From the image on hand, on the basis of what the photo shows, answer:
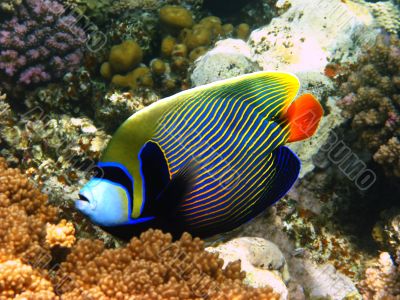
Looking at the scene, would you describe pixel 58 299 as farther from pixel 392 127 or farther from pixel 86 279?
pixel 392 127

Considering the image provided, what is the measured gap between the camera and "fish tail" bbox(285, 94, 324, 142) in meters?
1.92

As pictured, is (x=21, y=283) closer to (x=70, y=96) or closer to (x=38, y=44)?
(x=70, y=96)

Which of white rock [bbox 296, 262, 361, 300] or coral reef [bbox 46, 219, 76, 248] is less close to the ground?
coral reef [bbox 46, 219, 76, 248]

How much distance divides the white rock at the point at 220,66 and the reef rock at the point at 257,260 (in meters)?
2.04

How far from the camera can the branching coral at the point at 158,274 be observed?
7.09 ft

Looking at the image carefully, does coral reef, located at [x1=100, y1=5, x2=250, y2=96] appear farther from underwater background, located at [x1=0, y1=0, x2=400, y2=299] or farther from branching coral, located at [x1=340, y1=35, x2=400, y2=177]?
branching coral, located at [x1=340, y1=35, x2=400, y2=177]

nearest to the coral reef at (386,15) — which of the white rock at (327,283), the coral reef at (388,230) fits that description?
the coral reef at (388,230)

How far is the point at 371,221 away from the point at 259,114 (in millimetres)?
2977

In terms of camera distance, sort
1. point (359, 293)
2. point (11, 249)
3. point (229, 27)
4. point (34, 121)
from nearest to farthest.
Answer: point (11, 249)
point (359, 293)
point (34, 121)
point (229, 27)

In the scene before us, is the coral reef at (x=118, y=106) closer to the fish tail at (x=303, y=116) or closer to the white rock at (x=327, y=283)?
the white rock at (x=327, y=283)

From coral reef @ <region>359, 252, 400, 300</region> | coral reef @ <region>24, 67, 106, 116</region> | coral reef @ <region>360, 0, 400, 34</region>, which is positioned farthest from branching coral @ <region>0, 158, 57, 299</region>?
coral reef @ <region>360, 0, 400, 34</region>

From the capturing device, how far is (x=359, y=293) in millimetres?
3770

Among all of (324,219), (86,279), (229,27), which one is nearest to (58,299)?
(86,279)

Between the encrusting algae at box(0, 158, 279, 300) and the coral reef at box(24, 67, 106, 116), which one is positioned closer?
the encrusting algae at box(0, 158, 279, 300)
